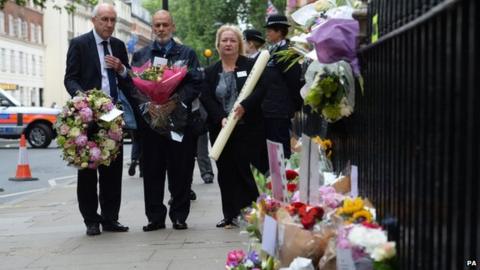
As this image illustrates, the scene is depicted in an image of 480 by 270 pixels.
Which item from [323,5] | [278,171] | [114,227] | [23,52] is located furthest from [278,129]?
[23,52]

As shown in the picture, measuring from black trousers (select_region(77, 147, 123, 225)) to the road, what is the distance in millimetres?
5425

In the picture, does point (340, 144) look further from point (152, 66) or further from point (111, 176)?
point (111, 176)

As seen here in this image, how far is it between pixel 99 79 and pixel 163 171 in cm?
106

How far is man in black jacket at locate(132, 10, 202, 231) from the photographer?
23.0ft

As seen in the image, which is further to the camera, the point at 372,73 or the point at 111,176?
the point at 111,176

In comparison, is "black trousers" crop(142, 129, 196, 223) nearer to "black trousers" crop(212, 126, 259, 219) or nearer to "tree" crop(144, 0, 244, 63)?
"black trousers" crop(212, 126, 259, 219)

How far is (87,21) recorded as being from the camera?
81.8 meters

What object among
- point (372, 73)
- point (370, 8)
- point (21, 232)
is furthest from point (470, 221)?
point (21, 232)

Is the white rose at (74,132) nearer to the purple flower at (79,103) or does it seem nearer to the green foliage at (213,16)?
the purple flower at (79,103)

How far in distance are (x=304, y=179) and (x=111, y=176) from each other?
338 centimetres

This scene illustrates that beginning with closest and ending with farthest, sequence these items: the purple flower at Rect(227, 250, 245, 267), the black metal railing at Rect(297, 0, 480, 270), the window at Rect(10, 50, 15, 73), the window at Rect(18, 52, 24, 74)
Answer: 1. the black metal railing at Rect(297, 0, 480, 270)
2. the purple flower at Rect(227, 250, 245, 267)
3. the window at Rect(10, 50, 15, 73)
4. the window at Rect(18, 52, 24, 74)

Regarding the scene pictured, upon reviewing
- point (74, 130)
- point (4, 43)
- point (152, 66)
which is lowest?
point (74, 130)

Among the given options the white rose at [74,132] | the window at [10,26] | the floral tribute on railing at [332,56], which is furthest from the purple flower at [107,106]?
the window at [10,26]

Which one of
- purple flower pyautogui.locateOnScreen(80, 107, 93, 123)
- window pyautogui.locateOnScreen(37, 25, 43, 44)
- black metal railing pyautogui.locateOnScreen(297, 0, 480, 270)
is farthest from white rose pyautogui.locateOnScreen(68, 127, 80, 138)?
window pyautogui.locateOnScreen(37, 25, 43, 44)
